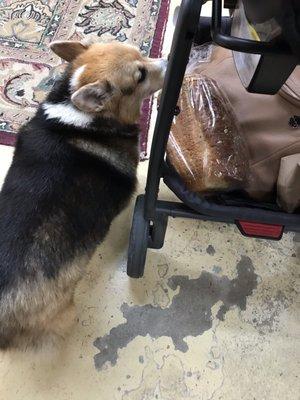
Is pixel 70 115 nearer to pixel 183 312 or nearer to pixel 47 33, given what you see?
pixel 183 312

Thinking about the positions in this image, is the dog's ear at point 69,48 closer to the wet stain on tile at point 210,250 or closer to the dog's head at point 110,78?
the dog's head at point 110,78

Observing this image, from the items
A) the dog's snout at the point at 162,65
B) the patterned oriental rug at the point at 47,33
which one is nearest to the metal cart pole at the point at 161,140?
the dog's snout at the point at 162,65

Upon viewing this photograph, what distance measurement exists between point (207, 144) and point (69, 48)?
53 cm

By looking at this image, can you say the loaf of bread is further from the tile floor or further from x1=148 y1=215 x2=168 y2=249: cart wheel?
the tile floor

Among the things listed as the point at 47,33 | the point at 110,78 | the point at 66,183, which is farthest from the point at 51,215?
the point at 47,33

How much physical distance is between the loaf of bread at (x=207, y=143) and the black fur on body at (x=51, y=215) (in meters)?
0.20

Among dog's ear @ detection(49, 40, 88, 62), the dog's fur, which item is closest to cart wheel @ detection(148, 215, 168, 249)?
the dog's fur

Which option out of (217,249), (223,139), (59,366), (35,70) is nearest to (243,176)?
(223,139)

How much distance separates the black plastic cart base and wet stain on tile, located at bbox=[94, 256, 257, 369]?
14 cm

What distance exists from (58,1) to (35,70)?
43 cm

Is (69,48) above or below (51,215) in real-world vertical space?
above

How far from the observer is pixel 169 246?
144 cm

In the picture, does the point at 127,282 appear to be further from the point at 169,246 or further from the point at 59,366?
the point at 59,366

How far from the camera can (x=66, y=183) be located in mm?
1058
